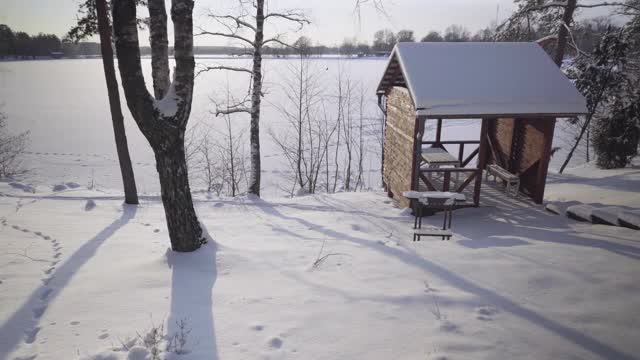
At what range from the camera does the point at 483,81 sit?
8938 mm

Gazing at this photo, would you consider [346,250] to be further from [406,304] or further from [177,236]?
[177,236]

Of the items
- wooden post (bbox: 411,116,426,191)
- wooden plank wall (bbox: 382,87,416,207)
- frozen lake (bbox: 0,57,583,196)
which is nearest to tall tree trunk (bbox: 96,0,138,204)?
frozen lake (bbox: 0,57,583,196)

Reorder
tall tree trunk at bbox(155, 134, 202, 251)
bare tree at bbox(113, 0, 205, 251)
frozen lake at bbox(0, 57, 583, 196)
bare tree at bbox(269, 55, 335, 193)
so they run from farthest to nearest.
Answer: frozen lake at bbox(0, 57, 583, 196), bare tree at bbox(269, 55, 335, 193), tall tree trunk at bbox(155, 134, 202, 251), bare tree at bbox(113, 0, 205, 251)

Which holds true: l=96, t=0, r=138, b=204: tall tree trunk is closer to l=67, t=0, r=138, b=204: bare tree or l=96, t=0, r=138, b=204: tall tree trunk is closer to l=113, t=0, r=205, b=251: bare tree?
l=67, t=0, r=138, b=204: bare tree

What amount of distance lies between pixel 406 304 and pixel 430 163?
21.2 feet

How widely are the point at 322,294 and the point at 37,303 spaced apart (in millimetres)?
3117

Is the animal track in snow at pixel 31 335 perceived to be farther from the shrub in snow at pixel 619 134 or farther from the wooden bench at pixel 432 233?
the shrub in snow at pixel 619 134

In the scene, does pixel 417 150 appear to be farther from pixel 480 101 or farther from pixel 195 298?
pixel 195 298

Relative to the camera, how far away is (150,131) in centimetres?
517

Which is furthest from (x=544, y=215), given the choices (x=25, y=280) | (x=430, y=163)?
(x=25, y=280)

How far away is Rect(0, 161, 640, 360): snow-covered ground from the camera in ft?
11.0

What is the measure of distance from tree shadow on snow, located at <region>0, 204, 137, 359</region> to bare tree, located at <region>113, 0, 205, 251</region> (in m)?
1.37

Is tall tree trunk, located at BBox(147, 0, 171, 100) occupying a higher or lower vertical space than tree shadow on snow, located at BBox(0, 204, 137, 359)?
higher

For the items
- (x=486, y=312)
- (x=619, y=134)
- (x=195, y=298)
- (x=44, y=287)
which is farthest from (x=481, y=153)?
(x=619, y=134)
